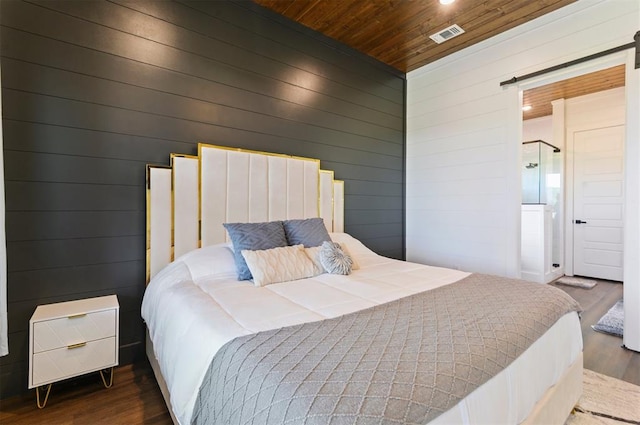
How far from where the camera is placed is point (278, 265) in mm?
2072

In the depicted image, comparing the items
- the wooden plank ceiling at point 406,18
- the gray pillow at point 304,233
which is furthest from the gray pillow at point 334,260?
the wooden plank ceiling at point 406,18

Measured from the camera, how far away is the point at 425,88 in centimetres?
404

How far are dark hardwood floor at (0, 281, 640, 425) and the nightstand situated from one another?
87mm

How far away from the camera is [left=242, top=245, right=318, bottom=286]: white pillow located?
1.99 m

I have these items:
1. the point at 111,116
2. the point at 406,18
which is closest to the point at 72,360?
the point at 111,116

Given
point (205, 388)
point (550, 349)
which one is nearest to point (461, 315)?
point (550, 349)

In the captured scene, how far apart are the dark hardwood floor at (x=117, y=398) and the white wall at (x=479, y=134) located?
3.55ft

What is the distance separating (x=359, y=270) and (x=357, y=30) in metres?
2.54

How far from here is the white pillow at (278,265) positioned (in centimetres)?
199

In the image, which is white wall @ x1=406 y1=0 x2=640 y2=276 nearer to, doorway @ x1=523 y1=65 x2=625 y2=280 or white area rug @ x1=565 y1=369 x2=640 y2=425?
white area rug @ x1=565 y1=369 x2=640 y2=425

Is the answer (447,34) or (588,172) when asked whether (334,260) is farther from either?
(588,172)

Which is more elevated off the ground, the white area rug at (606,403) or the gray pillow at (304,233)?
the gray pillow at (304,233)

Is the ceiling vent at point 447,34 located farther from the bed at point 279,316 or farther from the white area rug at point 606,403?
the white area rug at point 606,403

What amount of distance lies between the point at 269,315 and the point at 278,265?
0.68 metres
